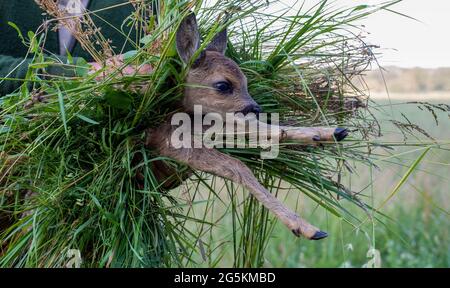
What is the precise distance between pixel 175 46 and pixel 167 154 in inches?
8.5

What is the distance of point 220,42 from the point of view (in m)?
1.41

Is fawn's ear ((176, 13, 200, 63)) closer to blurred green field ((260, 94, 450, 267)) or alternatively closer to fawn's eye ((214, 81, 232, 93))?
fawn's eye ((214, 81, 232, 93))

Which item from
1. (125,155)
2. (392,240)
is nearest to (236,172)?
(125,155)

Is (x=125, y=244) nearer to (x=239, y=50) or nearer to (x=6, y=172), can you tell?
(x=6, y=172)

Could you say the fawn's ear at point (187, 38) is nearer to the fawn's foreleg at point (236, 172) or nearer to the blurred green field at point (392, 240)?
the fawn's foreleg at point (236, 172)

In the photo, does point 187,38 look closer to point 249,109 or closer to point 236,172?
point 249,109

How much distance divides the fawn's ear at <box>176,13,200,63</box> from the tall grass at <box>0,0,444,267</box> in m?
0.02

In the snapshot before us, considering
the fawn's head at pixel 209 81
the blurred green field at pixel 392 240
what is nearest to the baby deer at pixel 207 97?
the fawn's head at pixel 209 81

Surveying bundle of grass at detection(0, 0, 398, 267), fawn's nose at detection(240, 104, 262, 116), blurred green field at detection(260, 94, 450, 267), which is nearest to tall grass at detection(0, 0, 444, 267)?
bundle of grass at detection(0, 0, 398, 267)

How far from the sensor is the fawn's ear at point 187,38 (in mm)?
1289

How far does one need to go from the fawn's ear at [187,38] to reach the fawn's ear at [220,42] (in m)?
0.09

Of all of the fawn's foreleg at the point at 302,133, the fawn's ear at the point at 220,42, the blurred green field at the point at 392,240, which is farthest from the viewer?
the blurred green field at the point at 392,240

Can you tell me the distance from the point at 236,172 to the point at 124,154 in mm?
253

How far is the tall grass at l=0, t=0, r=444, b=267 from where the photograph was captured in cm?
133
